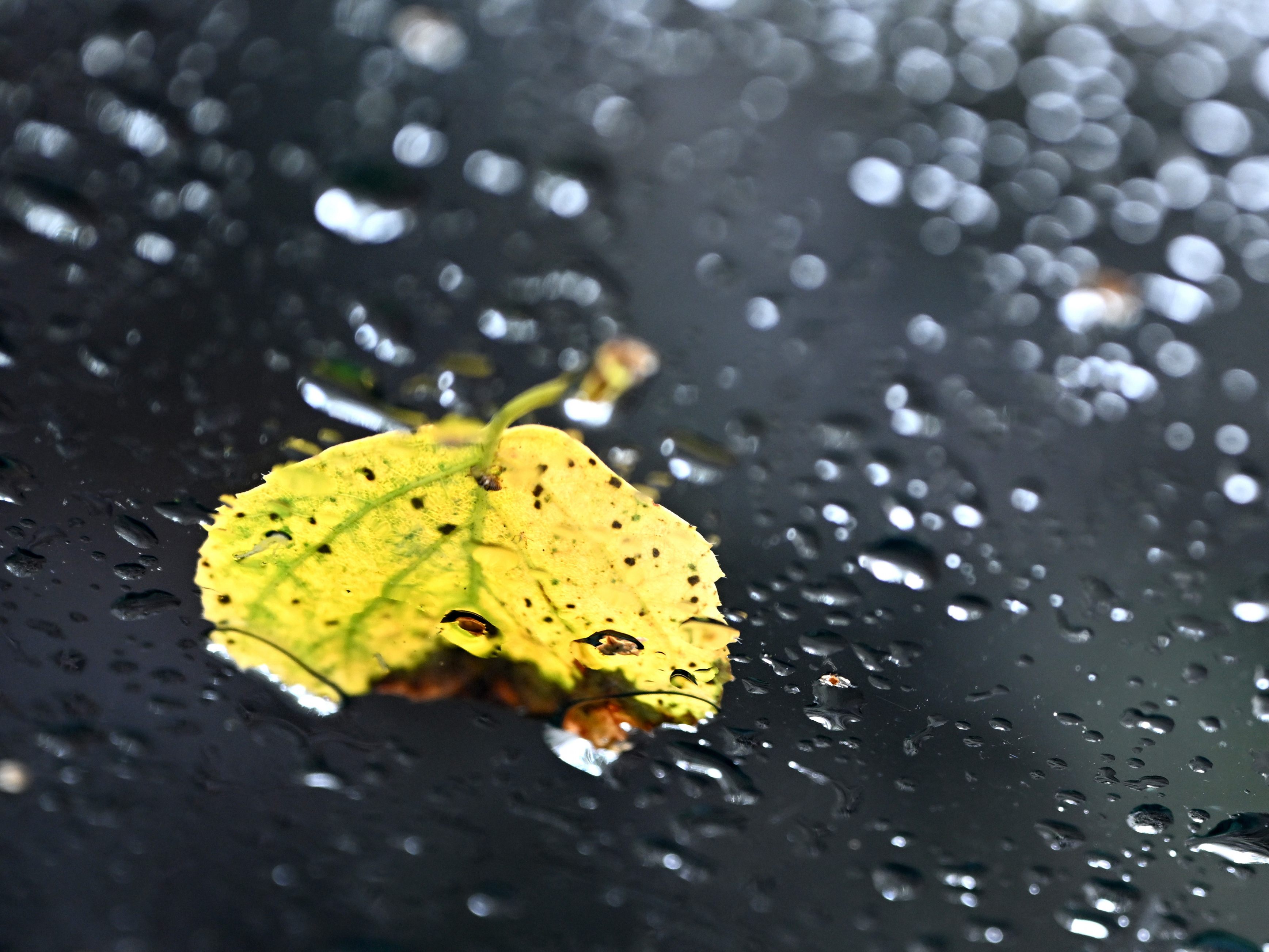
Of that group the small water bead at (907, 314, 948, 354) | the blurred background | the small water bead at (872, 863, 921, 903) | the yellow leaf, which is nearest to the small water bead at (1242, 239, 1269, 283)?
the blurred background

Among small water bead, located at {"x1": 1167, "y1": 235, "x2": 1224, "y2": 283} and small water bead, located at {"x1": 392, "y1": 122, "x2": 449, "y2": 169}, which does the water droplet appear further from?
small water bead, located at {"x1": 392, "y1": 122, "x2": 449, "y2": 169}

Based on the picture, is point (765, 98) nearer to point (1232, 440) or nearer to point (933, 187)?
point (933, 187)

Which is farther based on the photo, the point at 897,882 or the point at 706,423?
the point at 897,882

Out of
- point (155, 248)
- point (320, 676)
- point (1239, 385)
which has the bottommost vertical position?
point (320, 676)

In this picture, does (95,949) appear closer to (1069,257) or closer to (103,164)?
(103,164)

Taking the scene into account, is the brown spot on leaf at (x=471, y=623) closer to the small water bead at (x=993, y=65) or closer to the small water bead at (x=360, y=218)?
the small water bead at (x=360, y=218)

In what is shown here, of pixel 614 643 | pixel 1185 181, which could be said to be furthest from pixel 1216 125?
pixel 614 643
